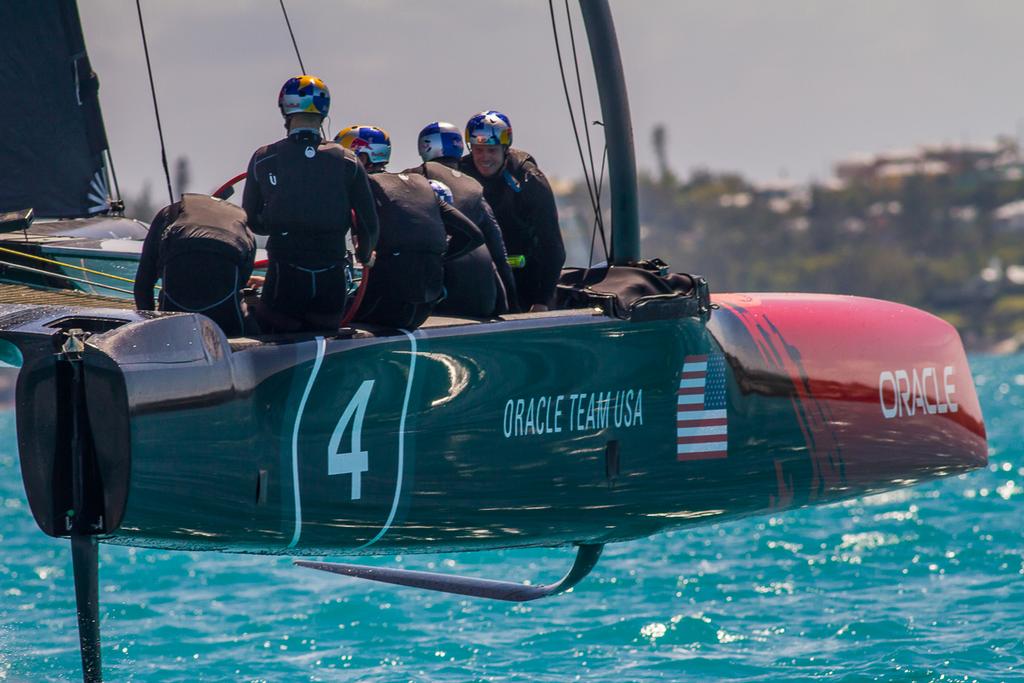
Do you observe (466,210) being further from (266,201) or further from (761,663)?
(761,663)

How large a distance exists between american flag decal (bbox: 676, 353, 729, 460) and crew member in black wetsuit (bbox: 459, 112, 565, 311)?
Answer: 2.41ft

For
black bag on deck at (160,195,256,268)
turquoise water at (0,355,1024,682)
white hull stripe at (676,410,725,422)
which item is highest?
black bag on deck at (160,195,256,268)

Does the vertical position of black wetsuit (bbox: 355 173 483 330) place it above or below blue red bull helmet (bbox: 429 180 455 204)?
below

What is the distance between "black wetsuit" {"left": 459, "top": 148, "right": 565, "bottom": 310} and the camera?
6270 mm

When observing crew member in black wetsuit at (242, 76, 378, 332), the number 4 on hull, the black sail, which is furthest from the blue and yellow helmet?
the black sail

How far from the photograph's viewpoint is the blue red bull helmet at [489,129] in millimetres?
6098

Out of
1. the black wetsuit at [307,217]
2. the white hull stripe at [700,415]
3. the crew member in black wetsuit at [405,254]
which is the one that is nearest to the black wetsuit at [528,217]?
the white hull stripe at [700,415]

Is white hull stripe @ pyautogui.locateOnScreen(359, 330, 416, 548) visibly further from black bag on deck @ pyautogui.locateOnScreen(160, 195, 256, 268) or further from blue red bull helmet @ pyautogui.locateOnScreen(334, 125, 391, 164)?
blue red bull helmet @ pyautogui.locateOnScreen(334, 125, 391, 164)

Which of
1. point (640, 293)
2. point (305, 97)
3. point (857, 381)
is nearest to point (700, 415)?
point (640, 293)

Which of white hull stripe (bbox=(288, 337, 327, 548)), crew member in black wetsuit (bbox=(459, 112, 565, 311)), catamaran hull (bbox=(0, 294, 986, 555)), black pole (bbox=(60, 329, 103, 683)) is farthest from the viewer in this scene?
crew member in black wetsuit (bbox=(459, 112, 565, 311))

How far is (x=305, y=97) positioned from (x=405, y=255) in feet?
2.08

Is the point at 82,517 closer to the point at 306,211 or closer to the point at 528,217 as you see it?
the point at 306,211

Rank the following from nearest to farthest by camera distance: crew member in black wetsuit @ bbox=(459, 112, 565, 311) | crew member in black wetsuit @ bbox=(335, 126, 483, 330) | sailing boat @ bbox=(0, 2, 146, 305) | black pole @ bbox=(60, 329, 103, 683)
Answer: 1. black pole @ bbox=(60, 329, 103, 683)
2. crew member in black wetsuit @ bbox=(335, 126, 483, 330)
3. crew member in black wetsuit @ bbox=(459, 112, 565, 311)
4. sailing boat @ bbox=(0, 2, 146, 305)

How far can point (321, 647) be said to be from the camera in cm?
783
